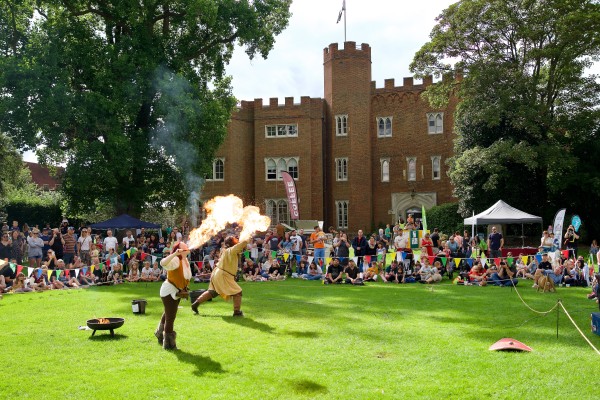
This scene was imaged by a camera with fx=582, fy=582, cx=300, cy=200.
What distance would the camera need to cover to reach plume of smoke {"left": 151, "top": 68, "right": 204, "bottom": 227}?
1225 inches

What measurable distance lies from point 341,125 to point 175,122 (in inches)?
936

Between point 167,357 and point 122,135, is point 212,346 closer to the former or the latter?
point 167,357

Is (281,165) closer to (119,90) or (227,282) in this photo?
(119,90)

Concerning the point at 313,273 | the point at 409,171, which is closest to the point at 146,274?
the point at 313,273

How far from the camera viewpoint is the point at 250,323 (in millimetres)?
13109

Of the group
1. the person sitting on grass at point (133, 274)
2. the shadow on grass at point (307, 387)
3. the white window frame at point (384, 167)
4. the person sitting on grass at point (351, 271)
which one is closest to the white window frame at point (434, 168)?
the white window frame at point (384, 167)

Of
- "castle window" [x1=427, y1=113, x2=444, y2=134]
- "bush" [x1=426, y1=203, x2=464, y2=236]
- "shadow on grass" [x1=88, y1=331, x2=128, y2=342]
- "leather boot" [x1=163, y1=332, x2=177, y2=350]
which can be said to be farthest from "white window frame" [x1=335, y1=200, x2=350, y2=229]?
"leather boot" [x1=163, y1=332, x2=177, y2=350]

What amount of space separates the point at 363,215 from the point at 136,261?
99.7 feet

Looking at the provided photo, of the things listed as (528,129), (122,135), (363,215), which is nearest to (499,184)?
(528,129)

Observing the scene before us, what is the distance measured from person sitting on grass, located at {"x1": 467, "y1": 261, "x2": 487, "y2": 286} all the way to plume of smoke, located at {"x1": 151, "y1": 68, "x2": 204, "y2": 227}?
17.0 m

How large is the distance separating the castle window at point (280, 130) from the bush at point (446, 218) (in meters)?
15.0

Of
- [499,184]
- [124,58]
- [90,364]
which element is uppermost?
[124,58]

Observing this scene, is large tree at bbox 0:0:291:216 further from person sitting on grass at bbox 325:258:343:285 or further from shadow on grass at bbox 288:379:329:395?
shadow on grass at bbox 288:379:329:395

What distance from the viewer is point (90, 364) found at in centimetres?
928
